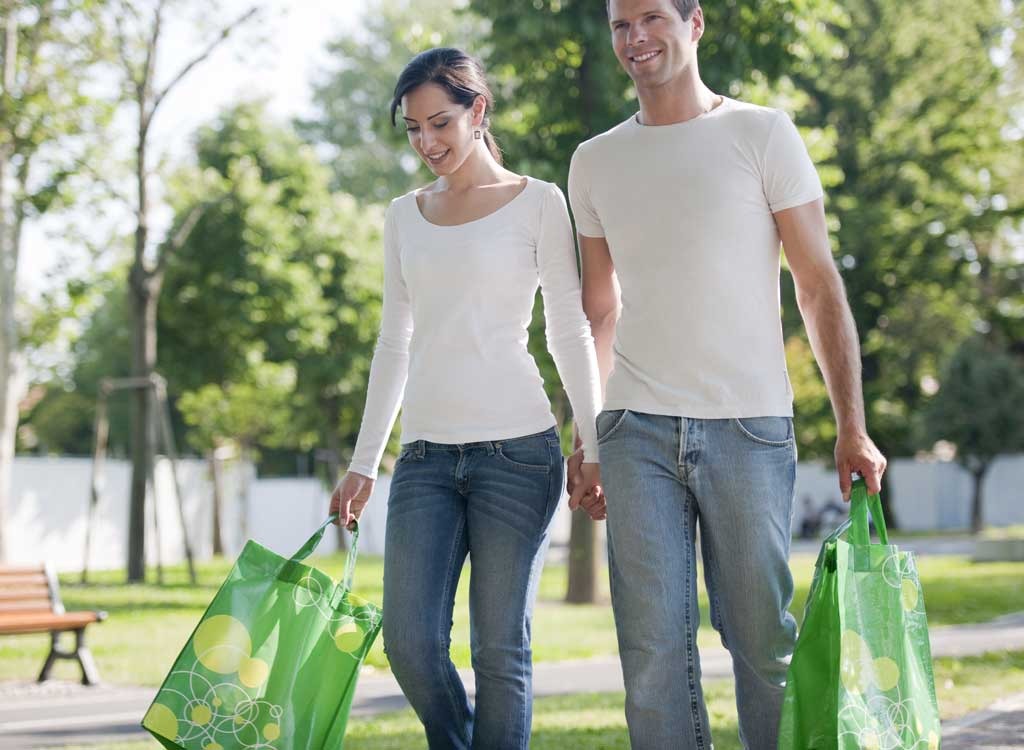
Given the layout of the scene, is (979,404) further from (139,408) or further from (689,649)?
(689,649)

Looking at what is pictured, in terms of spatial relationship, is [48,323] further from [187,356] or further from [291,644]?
[291,644]

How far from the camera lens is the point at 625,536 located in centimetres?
372

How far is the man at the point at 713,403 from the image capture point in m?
3.65

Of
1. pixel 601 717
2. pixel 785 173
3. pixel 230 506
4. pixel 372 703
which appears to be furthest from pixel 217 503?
pixel 785 173

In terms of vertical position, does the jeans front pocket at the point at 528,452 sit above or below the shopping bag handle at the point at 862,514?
above

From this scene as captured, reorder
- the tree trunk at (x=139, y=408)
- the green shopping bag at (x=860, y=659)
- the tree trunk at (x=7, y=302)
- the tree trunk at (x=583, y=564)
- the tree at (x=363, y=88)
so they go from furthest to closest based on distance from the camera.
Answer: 1. the tree at (x=363, y=88)
2. the tree trunk at (x=139, y=408)
3. the tree trunk at (x=7, y=302)
4. the tree trunk at (x=583, y=564)
5. the green shopping bag at (x=860, y=659)

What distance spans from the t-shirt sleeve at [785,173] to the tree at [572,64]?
30.7ft

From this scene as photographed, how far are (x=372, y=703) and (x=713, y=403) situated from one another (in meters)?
5.38

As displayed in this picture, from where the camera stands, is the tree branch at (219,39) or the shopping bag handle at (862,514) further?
the tree branch at (219,39)

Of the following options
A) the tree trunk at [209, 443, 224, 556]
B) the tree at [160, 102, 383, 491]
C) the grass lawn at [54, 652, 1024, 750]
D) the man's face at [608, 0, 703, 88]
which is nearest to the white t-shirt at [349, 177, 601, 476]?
the man's face at [608, 0, 703, 88]

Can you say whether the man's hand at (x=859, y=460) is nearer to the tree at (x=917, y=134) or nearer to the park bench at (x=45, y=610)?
the park bench at (x=45, y=610)

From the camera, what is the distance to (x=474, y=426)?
397 cm

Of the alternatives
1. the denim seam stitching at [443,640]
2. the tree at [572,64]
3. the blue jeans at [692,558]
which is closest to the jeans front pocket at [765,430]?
the blue jeans at [692,558]

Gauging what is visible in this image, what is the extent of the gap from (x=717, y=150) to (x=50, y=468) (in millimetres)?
24362
